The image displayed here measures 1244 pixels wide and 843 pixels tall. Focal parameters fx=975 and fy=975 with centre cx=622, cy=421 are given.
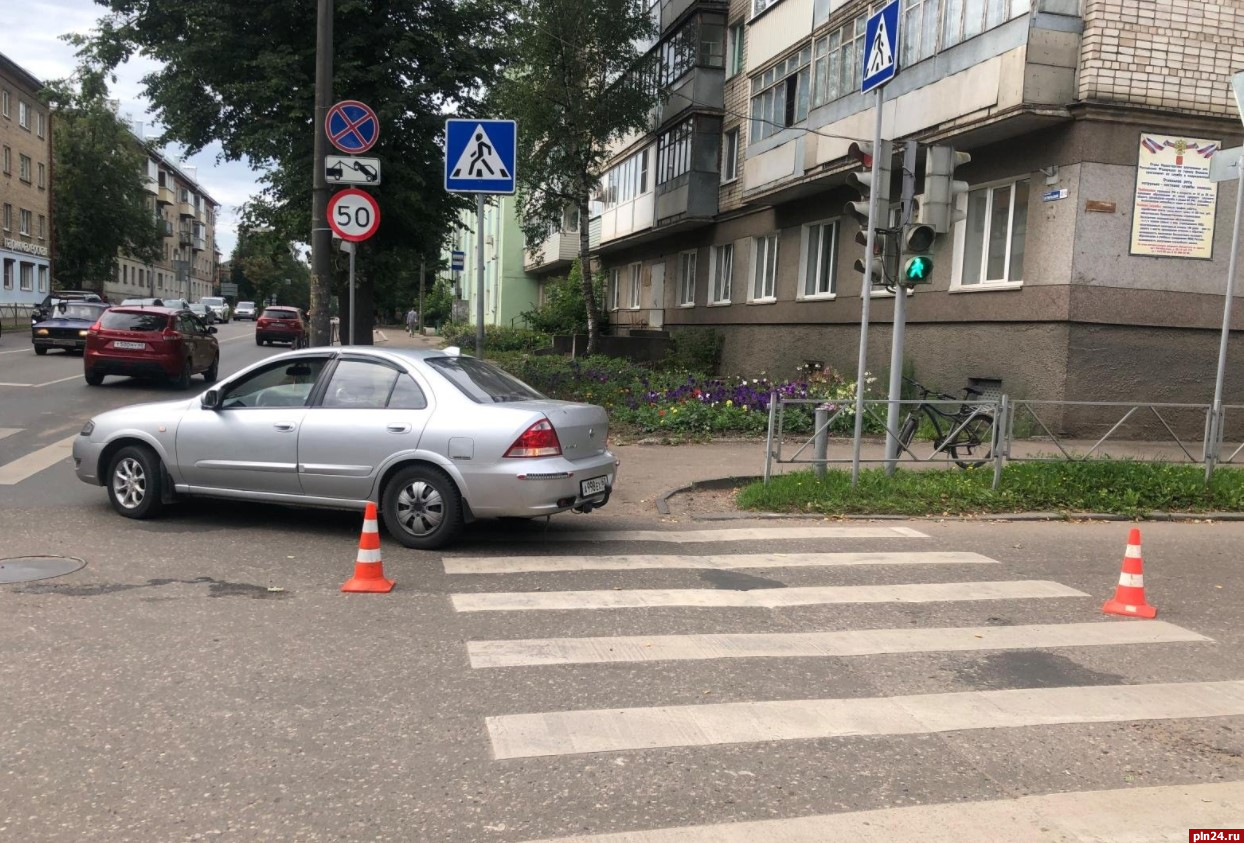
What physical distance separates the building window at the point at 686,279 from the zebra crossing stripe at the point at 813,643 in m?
23.2

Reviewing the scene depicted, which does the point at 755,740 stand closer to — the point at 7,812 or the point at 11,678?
the point at 7,812

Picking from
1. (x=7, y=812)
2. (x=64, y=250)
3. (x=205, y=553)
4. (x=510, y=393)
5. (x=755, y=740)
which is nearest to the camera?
(x=7, y=812)

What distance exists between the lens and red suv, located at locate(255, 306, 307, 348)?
119 feet

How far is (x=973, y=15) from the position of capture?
14.5 metres

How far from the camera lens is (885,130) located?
657 inches

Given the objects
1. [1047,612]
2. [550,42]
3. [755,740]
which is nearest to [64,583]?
[755,740]

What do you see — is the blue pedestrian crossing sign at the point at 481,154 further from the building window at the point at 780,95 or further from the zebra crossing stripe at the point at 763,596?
the building window at the point at 780,95

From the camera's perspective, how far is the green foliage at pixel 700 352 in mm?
25547

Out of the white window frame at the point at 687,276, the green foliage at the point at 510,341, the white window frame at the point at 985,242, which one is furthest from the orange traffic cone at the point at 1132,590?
the green foliage at the point at 510,341

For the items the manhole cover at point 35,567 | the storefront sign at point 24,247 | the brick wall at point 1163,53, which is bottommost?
the manhole cover at point 35,567

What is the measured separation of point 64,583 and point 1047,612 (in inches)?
243

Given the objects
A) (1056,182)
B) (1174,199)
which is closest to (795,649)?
(1056,182)

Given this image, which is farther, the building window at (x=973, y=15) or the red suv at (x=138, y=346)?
the red suv at (x=138, y=346)

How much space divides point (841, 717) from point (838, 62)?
17.2 metres
